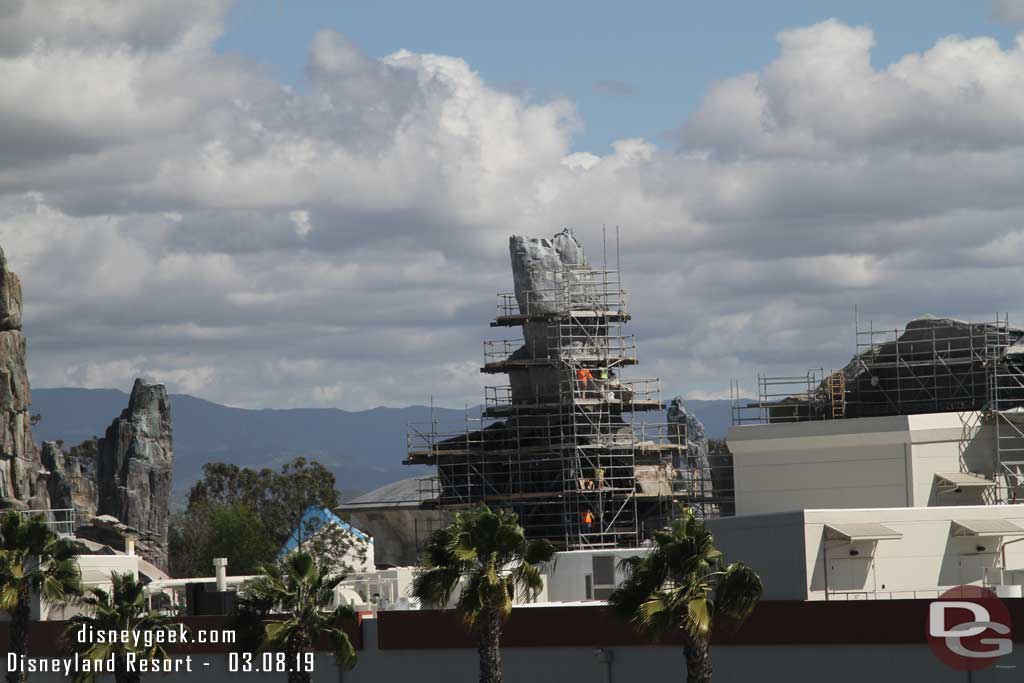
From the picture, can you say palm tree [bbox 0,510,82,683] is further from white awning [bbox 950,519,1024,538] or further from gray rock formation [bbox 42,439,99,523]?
gray rock formation [bbox 42,439,99,523]

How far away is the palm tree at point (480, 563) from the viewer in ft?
145

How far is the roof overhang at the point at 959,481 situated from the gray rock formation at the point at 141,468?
75.2m

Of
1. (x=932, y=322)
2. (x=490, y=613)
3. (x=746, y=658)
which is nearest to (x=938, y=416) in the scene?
(x=932, y=322)

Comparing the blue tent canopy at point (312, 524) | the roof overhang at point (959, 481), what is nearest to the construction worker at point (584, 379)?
the roof overhang at point (959, 481)

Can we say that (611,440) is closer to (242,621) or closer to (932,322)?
(932,322)

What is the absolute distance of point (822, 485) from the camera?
224 ft

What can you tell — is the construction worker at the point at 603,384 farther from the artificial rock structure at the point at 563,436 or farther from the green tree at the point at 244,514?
the green tree at the point at 244,514

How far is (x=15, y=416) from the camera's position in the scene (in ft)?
346

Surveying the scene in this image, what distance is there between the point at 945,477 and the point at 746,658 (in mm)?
20638

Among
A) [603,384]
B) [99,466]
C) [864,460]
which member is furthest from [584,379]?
[99,466]

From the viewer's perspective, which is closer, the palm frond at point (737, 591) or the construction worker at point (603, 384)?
the palm frond at point (737, 591)

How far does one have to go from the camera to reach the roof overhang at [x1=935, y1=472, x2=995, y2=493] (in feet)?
216

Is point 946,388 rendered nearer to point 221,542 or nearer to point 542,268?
point 542,268

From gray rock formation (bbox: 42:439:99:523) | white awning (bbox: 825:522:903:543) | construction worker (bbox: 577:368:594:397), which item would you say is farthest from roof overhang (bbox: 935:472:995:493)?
gray rock formation (bbox: 42:439:99:523)
